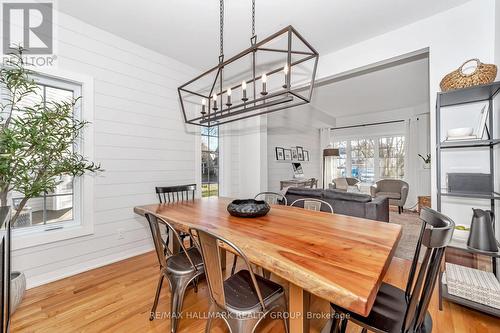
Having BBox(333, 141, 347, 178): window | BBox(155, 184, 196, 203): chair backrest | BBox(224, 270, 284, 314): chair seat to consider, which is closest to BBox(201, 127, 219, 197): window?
BBox(155, 184, 196, 203): chair backrest

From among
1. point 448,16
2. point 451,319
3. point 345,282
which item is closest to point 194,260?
point 345,282

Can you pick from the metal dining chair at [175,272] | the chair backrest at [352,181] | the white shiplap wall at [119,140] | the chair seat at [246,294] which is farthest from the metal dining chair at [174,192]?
the chair backrest at [352,181]

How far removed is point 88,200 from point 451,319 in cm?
366

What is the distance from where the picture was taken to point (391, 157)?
651cm

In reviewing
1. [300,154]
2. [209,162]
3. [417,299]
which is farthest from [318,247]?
[300,154]

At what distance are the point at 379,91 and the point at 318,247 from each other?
4891 millimetres

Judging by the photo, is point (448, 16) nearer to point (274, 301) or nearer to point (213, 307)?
point (274, 301)

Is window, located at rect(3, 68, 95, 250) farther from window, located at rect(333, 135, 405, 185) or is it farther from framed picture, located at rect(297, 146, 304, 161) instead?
window, located at rect(333, 135, 405, 185)

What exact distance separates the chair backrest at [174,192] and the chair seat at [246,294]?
194cm

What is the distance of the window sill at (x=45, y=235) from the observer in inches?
84.7

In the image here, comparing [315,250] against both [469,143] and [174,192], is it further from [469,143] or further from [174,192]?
[174,192]

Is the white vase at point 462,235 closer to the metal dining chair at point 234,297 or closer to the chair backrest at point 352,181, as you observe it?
the metal dining chair at point 234,297

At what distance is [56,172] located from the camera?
79.6 inches

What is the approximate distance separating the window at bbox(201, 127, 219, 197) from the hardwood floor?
1.88m
